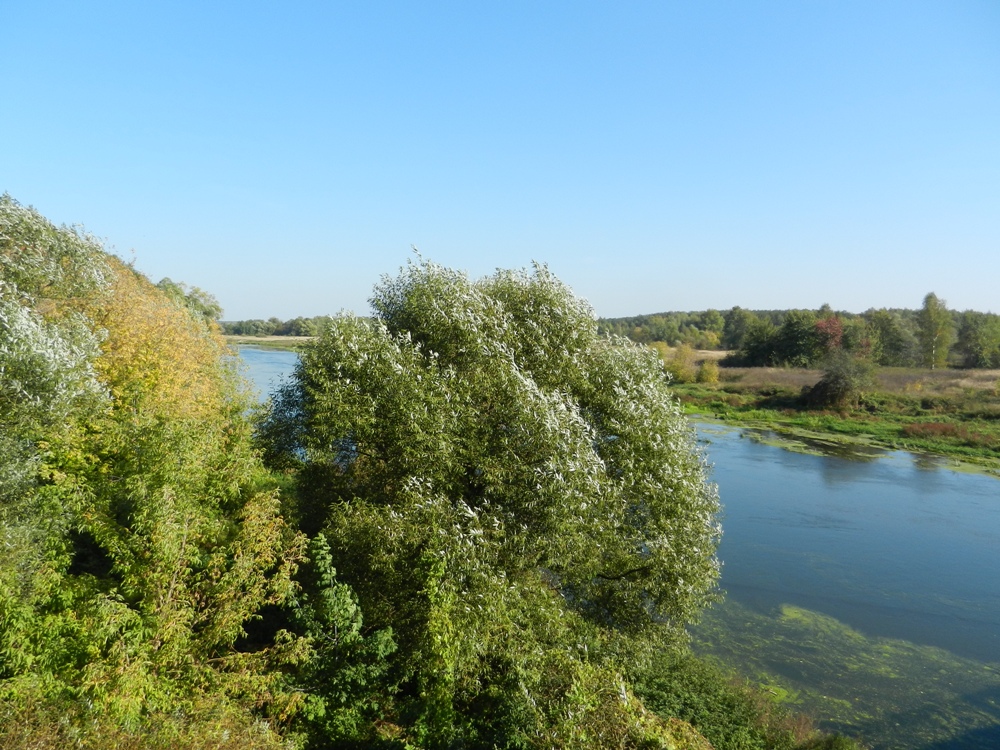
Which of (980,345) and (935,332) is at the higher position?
(935,332)

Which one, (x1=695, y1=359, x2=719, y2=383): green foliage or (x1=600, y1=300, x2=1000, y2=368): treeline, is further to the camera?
(x1=600, y1=300, x2=1000, y2=368): treeline

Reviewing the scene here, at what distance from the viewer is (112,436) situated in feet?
40.1

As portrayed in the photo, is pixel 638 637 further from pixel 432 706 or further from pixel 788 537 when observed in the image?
pixel 788 537

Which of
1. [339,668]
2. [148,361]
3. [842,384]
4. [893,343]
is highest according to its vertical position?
[893,343]

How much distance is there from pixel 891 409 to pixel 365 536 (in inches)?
2289

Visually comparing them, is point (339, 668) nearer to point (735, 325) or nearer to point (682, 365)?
point (682, 365)

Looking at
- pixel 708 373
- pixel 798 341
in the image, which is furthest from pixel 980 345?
pixel 708 373

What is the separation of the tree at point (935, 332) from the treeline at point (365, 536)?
249 ft

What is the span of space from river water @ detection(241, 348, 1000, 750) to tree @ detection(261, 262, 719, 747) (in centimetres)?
432

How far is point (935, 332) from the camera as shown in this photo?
253 ft

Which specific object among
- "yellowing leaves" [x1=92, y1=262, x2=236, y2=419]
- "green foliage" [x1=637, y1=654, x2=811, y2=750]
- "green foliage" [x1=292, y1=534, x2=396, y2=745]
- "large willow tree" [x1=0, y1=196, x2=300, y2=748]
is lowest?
"green foliage" [x1=637, y1=654, x2=811, y2=750]

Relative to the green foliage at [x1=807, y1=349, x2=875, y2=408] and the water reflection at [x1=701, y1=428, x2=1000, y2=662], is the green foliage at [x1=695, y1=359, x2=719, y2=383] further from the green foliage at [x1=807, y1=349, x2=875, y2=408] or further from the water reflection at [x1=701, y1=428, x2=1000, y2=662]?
the water reflection at [x1=701, y1=428, x2=1000, y2=662]

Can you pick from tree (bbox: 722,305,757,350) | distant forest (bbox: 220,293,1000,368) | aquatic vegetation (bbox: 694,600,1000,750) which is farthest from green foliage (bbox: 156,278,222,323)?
tree (bbox: 722,305,757,350)

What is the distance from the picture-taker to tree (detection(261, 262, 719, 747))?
36.7ft
